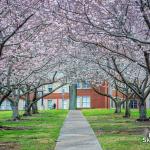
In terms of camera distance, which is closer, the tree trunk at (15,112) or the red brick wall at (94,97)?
the tree trunk at (15,112)

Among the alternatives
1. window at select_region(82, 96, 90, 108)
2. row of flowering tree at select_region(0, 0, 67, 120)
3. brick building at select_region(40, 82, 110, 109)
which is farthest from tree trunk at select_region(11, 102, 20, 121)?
window at select_region(82, 96, 90, 108)

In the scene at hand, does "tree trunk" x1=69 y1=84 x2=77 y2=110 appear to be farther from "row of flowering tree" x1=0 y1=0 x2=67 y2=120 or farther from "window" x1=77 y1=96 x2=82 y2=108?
"row of flowering tree" x1=0 y1=0 x2=67 y2=120

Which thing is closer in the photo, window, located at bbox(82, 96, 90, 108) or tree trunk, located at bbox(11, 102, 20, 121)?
tree trunk, located at bbox(11, 102, 20, 121)

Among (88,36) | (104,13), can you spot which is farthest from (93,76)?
(104,13)

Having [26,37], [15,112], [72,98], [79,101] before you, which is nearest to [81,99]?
[79,101]

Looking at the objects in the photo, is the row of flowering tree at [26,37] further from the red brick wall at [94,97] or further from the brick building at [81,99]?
the brick building at [81,99]

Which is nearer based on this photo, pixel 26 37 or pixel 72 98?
pixel 26 37

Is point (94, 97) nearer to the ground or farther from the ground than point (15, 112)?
farther from the ground

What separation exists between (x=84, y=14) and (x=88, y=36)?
3357 mm

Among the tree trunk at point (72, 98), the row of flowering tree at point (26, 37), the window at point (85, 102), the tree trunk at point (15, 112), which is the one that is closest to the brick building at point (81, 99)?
the window at point (85, 102)

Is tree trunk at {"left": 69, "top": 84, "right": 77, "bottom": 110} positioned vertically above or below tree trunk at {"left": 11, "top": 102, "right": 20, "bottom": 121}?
above

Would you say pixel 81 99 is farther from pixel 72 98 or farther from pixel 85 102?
pixel 72 98

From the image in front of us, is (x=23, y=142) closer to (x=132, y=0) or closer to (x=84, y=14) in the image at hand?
(x=84, y=14)

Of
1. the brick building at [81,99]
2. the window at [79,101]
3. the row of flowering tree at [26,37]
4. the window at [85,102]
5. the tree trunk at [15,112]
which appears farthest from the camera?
the window at [79,101]
